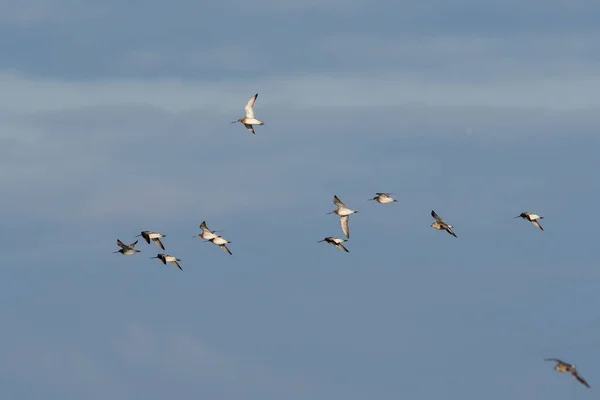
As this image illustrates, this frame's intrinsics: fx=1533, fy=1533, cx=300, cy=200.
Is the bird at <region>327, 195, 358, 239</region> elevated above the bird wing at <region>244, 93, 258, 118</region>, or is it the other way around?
the bird wing at <region>244, 93, 258, 118</region>

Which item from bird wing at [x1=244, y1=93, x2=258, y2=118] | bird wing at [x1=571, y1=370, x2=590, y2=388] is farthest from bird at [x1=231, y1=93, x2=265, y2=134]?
bird wing at [x1=571, y1=370, x2=590, y2=388]

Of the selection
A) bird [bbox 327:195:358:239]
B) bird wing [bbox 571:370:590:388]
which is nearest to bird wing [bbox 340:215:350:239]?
bird [bbox 327:195:358:239]

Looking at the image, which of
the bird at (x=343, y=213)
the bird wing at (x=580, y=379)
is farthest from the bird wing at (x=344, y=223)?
the bird wing at (x=580, y=379)

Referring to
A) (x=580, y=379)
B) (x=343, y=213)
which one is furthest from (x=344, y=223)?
(x=580, y=379)

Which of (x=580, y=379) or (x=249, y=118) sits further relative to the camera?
(x=249, y=118)

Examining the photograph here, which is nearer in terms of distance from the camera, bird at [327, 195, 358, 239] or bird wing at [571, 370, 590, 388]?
bird wing at [571, 370, 590, 388]

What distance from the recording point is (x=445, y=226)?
140 m

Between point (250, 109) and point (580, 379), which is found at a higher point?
point (250, 109)

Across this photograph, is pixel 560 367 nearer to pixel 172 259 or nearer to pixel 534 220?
pixel 534 220

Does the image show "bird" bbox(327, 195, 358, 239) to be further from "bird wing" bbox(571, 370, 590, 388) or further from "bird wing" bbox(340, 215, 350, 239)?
"bird wing" bbox(571, 370, 590, 388)

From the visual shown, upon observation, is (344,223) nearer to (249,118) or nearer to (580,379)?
(249,118)

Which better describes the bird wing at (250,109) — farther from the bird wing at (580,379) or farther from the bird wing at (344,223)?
the bird wing at (580,379)

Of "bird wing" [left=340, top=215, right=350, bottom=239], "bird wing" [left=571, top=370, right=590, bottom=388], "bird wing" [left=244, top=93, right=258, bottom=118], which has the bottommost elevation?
"bird wing" [left=571, top=370, right=590, bottom=388]

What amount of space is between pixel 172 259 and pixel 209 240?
14.4ft
